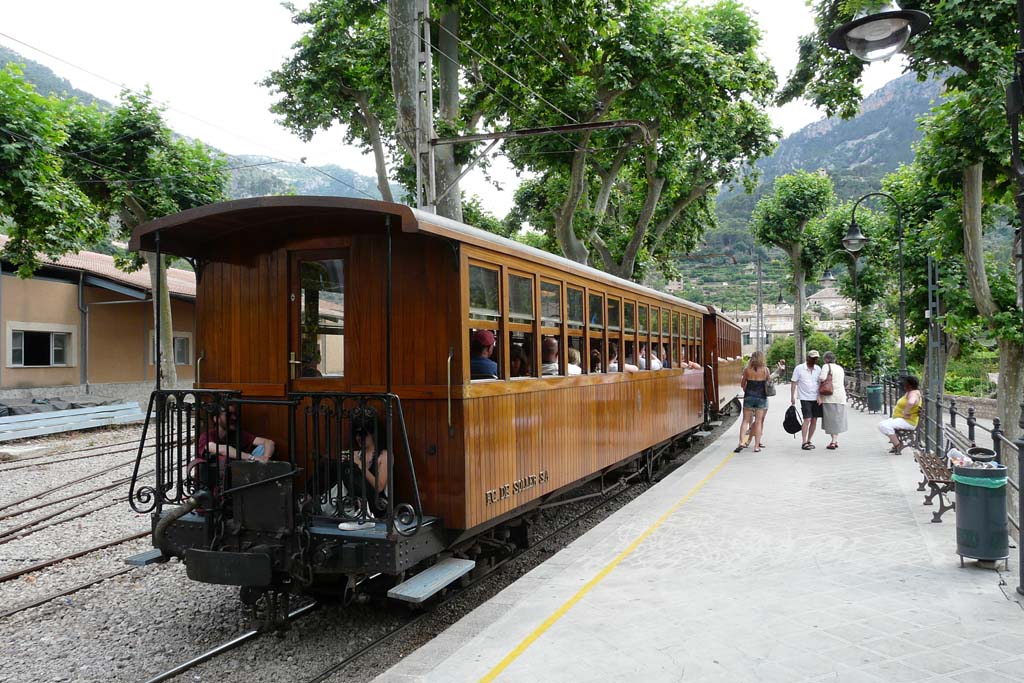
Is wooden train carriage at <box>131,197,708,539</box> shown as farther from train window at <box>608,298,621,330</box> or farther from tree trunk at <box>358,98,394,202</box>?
tree trunk at <box>358,98,394,202</box>

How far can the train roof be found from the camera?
4891 mm

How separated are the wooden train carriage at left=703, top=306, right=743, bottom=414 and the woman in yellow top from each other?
4315 millimetres

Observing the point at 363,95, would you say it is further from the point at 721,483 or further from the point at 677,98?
the point at 721,483

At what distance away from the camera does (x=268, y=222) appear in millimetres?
5547

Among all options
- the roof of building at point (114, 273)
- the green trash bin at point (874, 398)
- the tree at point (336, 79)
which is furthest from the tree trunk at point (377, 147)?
the green trash bin at point (874, 398)

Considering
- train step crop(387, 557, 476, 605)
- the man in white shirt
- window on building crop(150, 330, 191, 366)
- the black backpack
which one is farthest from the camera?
window on building crop(150, 330, 191, 366)

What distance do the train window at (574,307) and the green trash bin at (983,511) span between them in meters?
3.39

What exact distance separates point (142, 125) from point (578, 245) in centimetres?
1152

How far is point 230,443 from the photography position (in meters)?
5.82

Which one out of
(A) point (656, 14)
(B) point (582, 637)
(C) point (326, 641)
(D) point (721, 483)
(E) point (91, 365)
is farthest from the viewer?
(E) point (91, 365)

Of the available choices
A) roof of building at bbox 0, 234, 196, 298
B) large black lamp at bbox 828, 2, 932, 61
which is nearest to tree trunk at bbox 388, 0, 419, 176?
large black lamp at bbox 828, 2, 932, 61

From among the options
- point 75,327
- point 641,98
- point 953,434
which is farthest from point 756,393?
point 75,327

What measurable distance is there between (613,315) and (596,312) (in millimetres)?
709

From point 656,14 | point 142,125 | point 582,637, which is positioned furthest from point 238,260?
point 142,125
